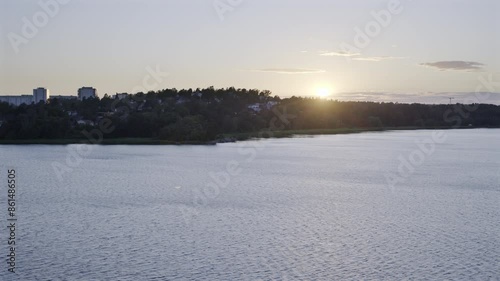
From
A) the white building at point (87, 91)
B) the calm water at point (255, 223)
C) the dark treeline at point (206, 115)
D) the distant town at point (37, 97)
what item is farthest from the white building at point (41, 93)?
the calm water at point (255, 223)

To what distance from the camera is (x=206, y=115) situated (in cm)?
7931

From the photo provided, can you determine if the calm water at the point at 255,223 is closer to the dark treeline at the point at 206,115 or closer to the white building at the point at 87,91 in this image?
the dark treeline at the point at 206,115

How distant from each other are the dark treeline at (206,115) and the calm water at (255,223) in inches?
1060

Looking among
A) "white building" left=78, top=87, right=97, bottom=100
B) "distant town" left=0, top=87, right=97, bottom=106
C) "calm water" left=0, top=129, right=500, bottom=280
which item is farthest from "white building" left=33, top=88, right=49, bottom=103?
"calm water" left=0, top=129, right=500, bottom=280

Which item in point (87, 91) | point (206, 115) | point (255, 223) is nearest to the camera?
point (255, 223)

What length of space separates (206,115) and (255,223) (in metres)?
59.8

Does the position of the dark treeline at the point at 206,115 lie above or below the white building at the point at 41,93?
below

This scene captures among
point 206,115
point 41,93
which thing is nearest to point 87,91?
point 41,93

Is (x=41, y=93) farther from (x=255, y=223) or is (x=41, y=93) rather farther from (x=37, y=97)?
(x=255, y=223)

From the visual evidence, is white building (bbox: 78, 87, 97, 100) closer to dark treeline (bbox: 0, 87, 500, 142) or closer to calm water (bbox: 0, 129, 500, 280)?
dark treeline (bbox: 0, 87, 500, 142)

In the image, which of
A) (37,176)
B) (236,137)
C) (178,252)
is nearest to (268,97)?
(236,137)

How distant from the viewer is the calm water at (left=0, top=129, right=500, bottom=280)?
14875 mm

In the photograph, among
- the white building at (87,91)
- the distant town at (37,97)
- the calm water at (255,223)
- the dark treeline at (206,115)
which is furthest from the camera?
the white building at (87,91)

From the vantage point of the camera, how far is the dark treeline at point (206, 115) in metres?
65.4
